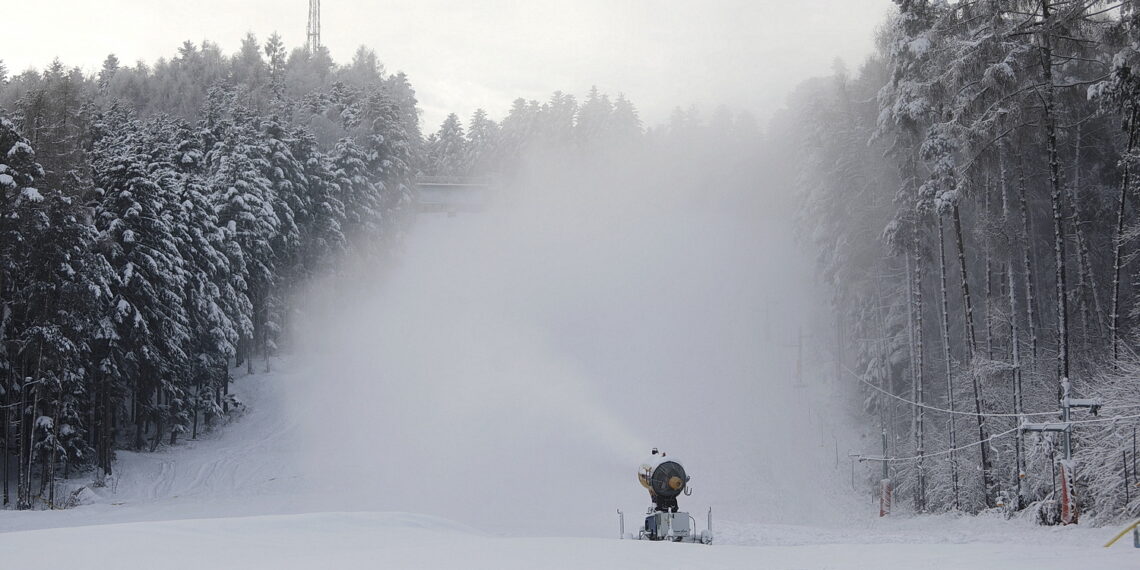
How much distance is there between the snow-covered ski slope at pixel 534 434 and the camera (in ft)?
41.5

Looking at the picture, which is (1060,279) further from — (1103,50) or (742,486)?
(742,486)

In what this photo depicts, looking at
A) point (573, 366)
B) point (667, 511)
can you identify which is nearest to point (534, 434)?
point (573, 366)

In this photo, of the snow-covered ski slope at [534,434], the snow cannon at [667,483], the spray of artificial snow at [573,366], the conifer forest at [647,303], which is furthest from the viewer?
the spray of artificial snow at [573,366]

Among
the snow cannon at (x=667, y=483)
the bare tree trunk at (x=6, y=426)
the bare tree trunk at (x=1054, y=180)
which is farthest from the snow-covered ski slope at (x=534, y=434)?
the bare tree trunk at (x=1054, y=180)

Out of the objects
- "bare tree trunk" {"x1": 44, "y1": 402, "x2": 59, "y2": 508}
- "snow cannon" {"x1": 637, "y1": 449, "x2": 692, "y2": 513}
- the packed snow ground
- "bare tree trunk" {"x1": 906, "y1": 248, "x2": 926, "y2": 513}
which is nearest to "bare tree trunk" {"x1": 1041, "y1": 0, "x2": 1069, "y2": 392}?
the packed snow ground

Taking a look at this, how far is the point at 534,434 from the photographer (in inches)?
1695

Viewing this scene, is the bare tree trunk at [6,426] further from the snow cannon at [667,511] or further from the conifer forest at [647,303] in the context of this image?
the snow cannon at [667,511]

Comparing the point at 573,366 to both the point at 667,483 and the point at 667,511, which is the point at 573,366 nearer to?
the point at 667,511

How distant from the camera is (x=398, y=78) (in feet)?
302

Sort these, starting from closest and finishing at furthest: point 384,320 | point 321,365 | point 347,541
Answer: point 347,541 < point 321,365 < point 384,320

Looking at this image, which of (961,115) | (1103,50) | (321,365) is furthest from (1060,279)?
(321,365)

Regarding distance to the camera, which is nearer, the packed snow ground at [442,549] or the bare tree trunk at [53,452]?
the packed snow ground at [442,549]

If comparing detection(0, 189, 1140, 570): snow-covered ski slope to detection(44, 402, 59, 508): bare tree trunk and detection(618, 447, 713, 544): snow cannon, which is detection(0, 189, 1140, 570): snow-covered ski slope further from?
detection(44, 402, 59, 508): bare tree trunk

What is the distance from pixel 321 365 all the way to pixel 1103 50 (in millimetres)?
43251
